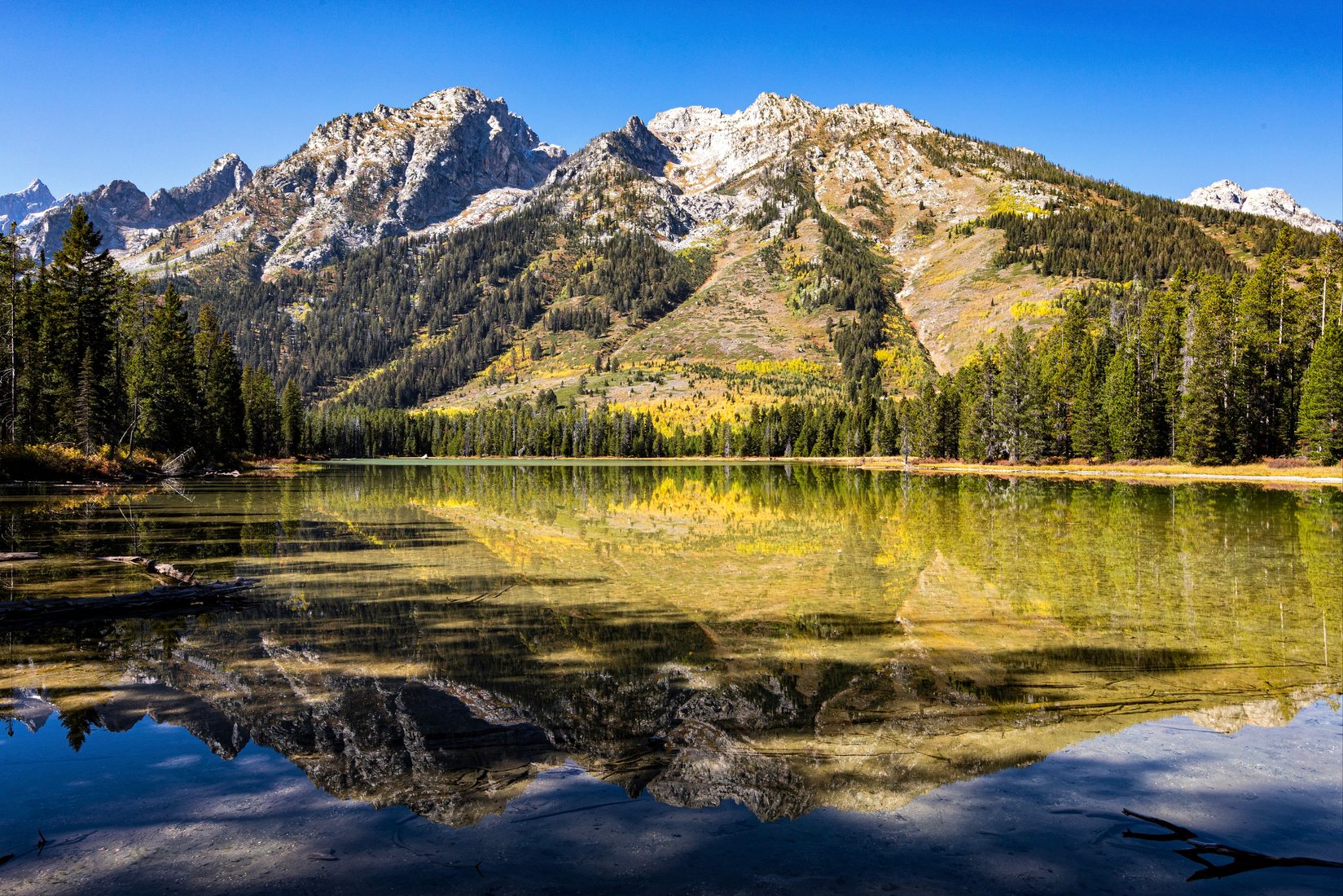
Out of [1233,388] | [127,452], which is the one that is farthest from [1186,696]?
[1233,388]

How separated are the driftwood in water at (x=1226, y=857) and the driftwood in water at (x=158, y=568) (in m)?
17.3

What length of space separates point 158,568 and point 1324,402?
259ft

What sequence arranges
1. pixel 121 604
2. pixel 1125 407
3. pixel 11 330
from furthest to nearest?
pixel 1125 407, pixel 11 330, pixel 121 604

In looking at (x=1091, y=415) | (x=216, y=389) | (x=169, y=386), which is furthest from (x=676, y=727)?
(x=1091, y=415)

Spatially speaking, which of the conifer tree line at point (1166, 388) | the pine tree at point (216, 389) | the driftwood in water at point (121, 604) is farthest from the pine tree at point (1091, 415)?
the pine tree at point (216, 389)

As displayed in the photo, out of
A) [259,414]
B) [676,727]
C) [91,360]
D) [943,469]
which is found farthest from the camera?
[259,414]

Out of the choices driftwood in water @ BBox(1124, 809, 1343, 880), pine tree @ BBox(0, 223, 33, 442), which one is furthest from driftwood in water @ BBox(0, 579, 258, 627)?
pine tree @ BBox(0, 223, 33, 442)

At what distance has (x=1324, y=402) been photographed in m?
59.2

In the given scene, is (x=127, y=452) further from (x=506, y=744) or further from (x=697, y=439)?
(x=697, y=439)

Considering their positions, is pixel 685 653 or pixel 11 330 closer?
pixel 685 653

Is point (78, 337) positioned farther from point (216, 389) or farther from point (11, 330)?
point (216, 389)

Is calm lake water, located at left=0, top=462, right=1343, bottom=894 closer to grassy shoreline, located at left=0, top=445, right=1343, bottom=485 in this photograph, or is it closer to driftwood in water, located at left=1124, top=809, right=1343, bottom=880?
driftwood in water, located at left=1124, top=809, right=1343, bottom=880

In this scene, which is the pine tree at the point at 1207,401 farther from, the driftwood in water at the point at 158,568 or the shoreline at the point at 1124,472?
the driftwood in water at the point at 158,568

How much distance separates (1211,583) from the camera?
17609 millimetres
